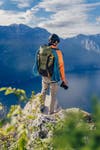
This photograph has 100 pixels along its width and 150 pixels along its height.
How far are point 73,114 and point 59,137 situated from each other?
3.8 inches

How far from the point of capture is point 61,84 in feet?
46.4

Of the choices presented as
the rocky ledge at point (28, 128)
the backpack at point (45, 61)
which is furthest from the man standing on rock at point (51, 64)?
the rocky ledge at point (28, 128)

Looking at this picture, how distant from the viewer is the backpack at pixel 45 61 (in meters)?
13.3

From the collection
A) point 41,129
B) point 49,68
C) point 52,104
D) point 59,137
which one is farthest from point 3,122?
point 52,104

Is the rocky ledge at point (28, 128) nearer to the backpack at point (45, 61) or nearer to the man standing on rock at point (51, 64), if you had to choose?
the man standing on rock at point (51, 64)

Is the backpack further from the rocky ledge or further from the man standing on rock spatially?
the rocky ledge

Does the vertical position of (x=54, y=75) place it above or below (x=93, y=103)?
below

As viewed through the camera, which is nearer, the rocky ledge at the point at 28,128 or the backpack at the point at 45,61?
the rocky ledge at the point at 28,128

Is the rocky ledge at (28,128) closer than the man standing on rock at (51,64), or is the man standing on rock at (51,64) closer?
the rocky ledge at (28,128)

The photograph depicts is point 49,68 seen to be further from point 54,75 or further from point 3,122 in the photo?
point 3,122

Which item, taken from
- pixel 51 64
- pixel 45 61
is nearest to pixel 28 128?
pixel 51 64

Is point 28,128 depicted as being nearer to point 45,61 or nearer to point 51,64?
point 51,64

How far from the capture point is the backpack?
43.7ft

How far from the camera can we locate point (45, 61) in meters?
13.5
